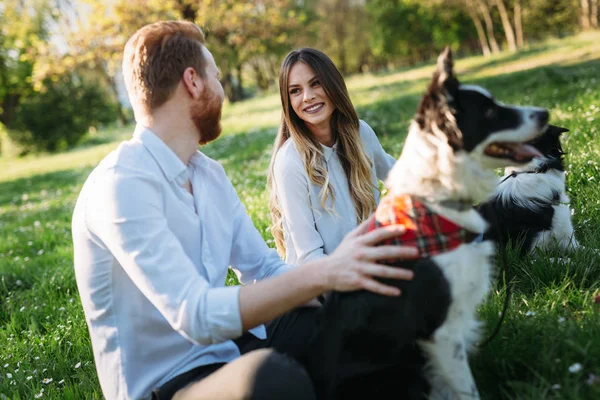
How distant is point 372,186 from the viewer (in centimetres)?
416

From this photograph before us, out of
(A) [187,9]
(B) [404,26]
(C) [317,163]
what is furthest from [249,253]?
(B) [404,26]

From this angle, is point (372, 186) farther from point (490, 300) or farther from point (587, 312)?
point (587, 312)

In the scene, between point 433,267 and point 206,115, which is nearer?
point 433,267

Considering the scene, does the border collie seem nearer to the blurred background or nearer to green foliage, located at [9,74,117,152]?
the blurred background

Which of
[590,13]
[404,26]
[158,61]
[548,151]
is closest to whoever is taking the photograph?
[158,61]

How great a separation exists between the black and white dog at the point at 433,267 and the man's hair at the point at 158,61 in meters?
1.14

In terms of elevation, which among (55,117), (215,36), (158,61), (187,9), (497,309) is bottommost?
(497,309)

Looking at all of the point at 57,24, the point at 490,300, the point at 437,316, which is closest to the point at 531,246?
the point at 490,300

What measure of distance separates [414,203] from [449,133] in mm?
335

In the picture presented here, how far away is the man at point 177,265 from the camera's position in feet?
6.84

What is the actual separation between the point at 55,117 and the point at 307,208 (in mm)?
33008

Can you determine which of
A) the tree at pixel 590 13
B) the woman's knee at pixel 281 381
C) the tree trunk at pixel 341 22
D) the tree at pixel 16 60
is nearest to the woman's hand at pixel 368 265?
the woman's knee at pixel 281 381

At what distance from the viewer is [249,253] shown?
3.00m

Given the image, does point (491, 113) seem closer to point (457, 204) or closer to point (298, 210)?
point (457, 204)
